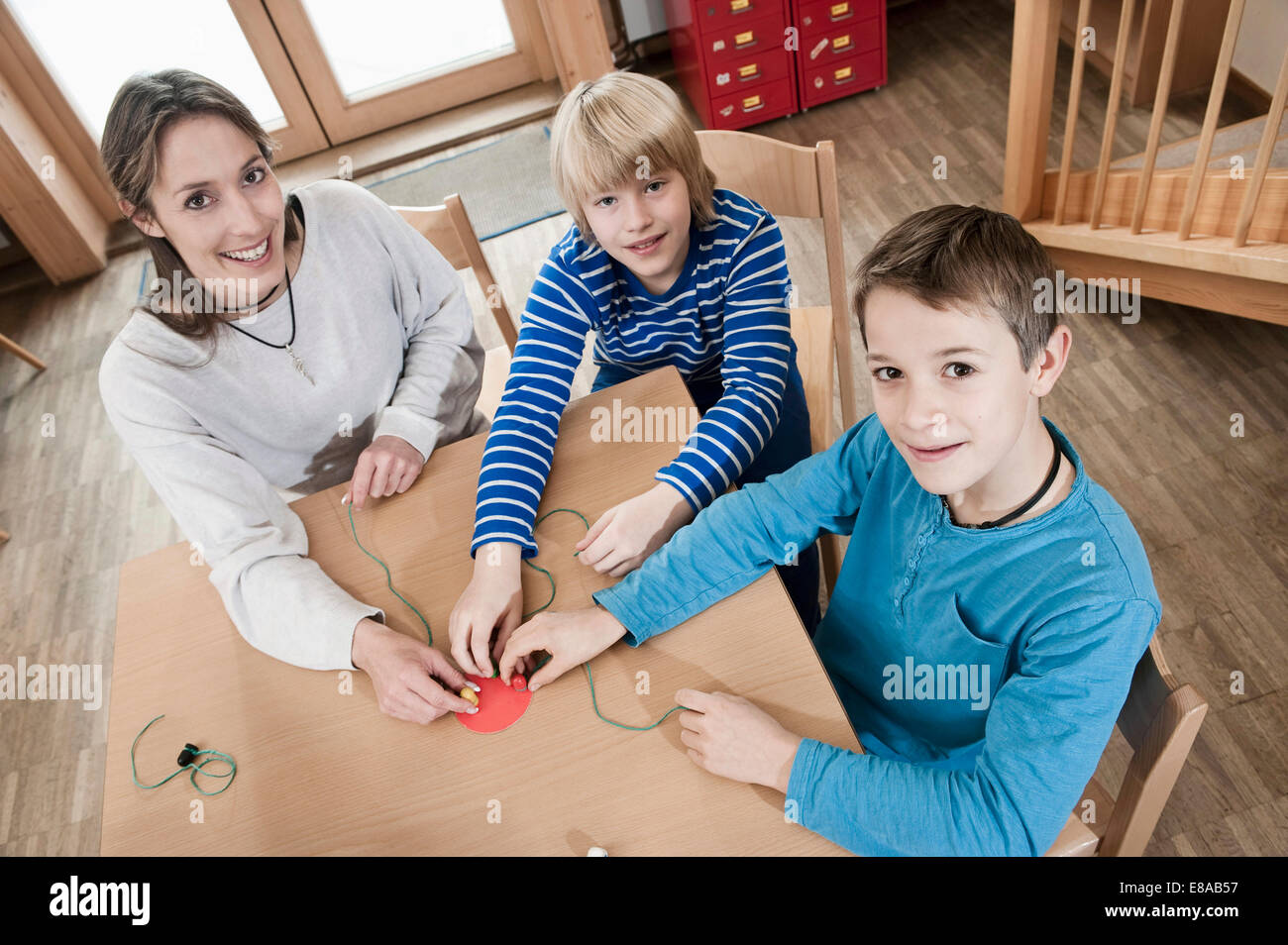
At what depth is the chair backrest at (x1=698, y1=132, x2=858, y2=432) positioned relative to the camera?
1.50 m

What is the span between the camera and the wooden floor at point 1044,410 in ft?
5.58

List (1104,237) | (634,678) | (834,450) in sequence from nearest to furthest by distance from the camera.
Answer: (634,678) → (834,450) → (1104,237)

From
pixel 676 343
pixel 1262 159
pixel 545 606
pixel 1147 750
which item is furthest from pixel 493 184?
pixel 1147 750

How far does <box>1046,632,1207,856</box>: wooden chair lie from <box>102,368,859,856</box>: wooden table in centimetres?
29

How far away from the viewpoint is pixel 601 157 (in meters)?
1.23

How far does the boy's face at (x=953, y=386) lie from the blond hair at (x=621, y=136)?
0.47 meters

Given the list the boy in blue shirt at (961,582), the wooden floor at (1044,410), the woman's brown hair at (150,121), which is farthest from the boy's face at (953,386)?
the wooden floor at (1044,410)

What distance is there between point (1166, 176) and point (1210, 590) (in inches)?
42.1

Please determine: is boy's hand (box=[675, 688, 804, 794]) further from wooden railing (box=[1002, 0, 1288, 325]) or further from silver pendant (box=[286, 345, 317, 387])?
wooden railing (box=[1002, 0, 1288, 325])

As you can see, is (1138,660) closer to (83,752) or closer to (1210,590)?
(1210,590)

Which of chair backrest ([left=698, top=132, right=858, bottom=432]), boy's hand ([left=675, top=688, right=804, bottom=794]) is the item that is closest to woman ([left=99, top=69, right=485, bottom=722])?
boy's hand ([left=675, top=688, right=804, bottom=794])
